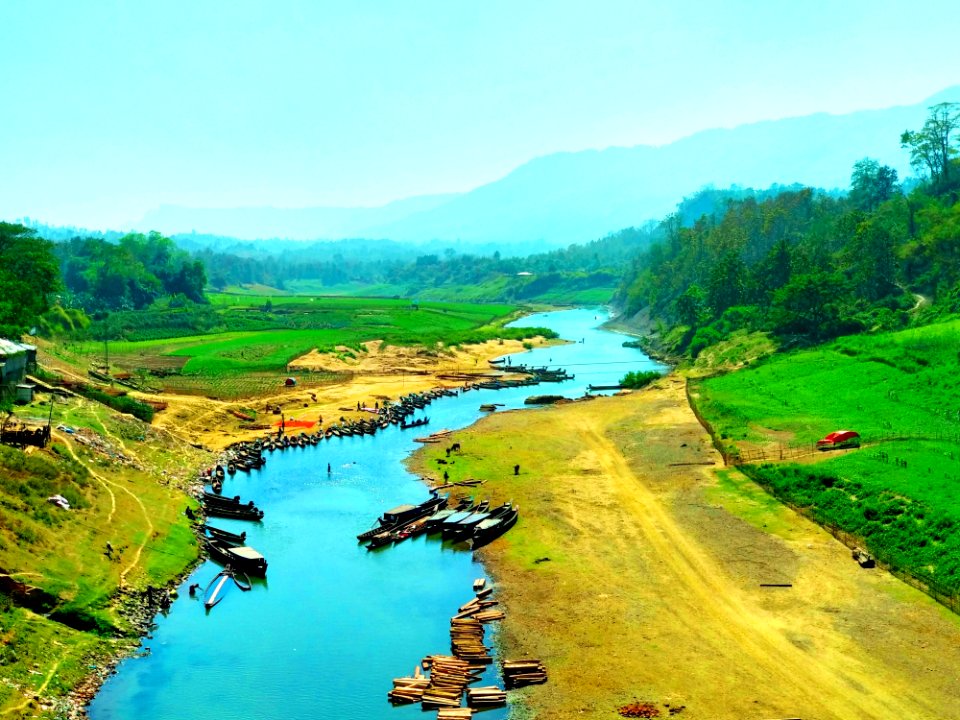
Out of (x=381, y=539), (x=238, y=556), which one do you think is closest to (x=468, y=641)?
(x=381, y=539)

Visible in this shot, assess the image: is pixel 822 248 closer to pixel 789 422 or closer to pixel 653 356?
pixel 653 356

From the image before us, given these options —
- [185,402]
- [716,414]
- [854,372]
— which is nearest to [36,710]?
[185,402]

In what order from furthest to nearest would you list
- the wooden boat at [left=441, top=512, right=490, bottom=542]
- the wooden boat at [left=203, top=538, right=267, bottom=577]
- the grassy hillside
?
Result: the wooden boat at [left=441, top=512, right=490, bottom=542] < the wooden boat at [left=203, top=538, right=267, bottom=577] < the grassy hillside

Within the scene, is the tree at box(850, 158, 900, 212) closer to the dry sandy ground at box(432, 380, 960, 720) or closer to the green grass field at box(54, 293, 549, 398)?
the green grass field at box(54, 293, 549, 398)

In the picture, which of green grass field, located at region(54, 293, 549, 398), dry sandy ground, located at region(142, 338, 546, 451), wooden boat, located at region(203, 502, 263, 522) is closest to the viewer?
wooden boat, located at region(203, 502, 263, 522)

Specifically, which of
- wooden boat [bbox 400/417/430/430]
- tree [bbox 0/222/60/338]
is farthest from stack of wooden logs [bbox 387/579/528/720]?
tree [bbox 0/222/60/338]

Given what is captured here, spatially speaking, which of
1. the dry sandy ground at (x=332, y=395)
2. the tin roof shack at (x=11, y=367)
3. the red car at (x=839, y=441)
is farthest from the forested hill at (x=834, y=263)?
the tin roof shack at (x=11, y=367)

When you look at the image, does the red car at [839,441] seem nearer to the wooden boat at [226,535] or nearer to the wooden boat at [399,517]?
the wooden boat at [399,517]
